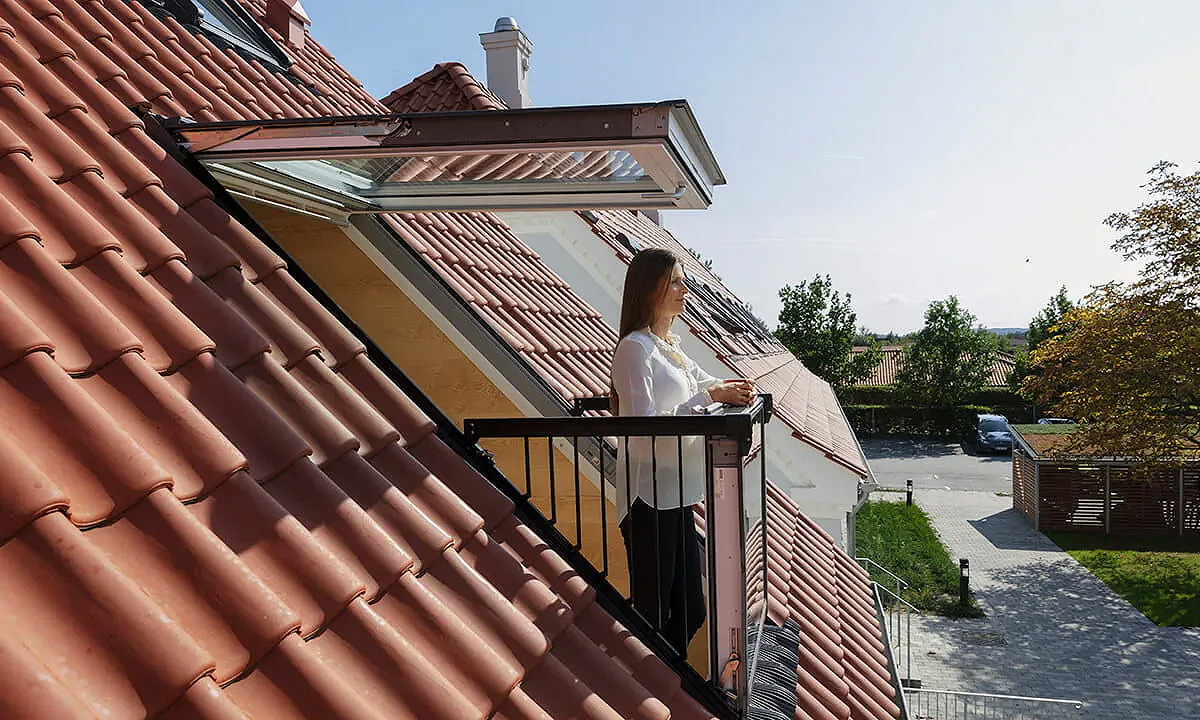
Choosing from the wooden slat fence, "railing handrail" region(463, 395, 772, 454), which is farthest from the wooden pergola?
"railing handrail" region(463, 395, 772, 454)

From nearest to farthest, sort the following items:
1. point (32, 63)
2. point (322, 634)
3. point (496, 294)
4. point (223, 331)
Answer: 1. point (322, 634)
2. point (223, 331)
3. point (32, 63)
4. point (496, 294)

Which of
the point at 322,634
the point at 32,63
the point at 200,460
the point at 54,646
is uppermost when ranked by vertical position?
the point at 32,63

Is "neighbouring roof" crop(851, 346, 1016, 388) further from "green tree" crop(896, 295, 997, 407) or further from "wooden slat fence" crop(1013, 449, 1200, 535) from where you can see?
"wooden slat fence" crop(1013, 449, 1200, 535)

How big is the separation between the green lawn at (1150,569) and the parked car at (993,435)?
1711cm

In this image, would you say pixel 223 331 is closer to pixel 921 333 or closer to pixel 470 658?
pixel 470 658

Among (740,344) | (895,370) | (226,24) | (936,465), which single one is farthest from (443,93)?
(895,370)

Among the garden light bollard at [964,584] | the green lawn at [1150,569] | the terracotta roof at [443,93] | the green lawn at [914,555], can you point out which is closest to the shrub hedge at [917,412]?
the green lawn at [914,555]

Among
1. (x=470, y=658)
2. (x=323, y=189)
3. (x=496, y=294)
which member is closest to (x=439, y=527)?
(x=470, y=658)

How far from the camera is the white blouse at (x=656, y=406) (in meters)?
3.03

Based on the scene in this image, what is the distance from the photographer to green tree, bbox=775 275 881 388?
1912 inches

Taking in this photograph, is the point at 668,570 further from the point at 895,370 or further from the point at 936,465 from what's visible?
the point at 895,370

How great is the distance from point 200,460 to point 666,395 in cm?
163

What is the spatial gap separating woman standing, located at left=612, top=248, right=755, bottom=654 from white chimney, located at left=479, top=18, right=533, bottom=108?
8.53 metres

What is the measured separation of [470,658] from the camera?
2.00m
